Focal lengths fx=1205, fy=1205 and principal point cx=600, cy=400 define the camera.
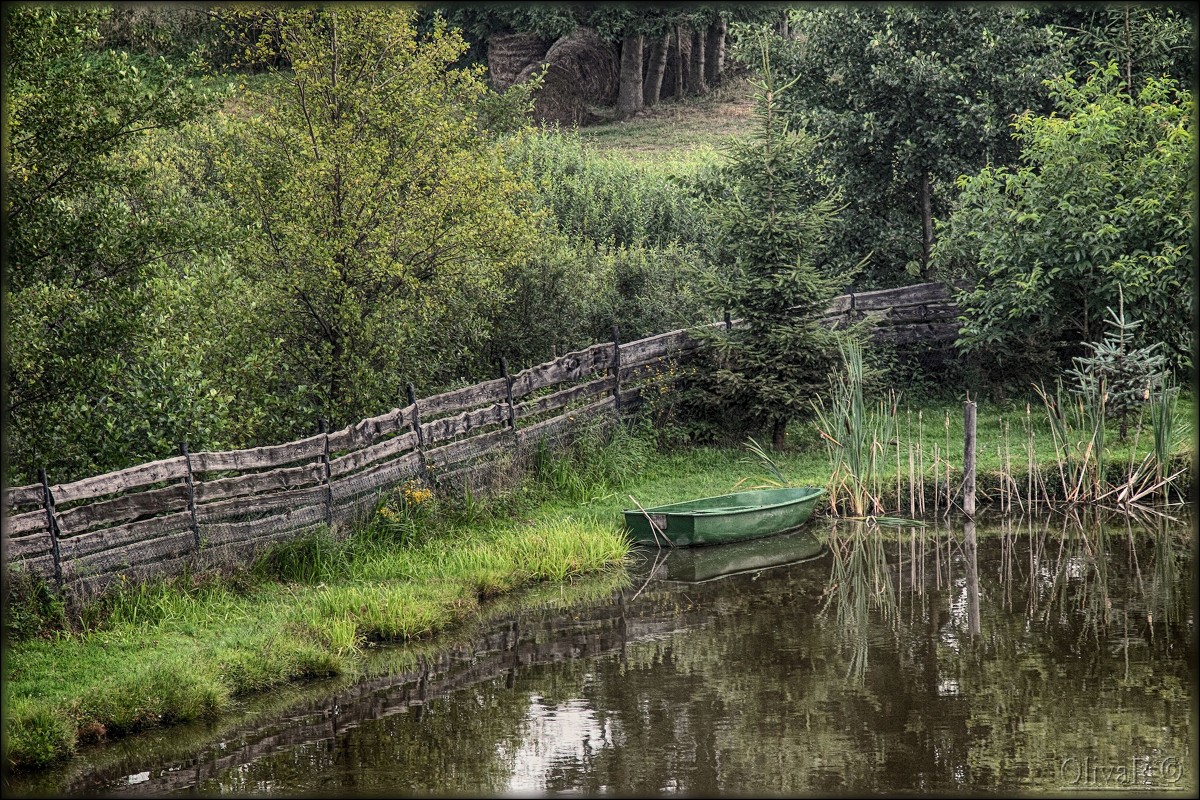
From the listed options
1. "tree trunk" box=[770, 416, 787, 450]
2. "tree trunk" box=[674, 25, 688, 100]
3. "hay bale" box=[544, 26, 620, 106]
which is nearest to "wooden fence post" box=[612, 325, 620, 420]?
"tree trunk" box=[770, 416, 787, 450]

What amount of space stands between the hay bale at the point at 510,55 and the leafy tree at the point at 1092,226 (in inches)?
892

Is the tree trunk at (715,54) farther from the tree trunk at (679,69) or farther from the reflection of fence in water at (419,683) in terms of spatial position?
the reflection of fence in water at (419,683)

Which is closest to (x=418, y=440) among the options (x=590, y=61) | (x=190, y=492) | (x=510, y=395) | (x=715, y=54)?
(x=510, y=395)

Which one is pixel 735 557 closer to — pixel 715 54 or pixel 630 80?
pixel 630 80

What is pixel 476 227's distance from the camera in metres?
15.5

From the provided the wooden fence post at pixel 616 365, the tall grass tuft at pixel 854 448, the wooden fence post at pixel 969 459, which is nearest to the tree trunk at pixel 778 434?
the tall grass tuft at pixel 854 448

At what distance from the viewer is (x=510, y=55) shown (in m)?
39.9

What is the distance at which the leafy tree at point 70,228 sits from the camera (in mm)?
10258

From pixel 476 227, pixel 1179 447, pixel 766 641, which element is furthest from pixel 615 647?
pixel 1179 447

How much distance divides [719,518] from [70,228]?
8500 millimetres

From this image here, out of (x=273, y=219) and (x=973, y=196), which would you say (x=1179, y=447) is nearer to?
(x=973, y=196)

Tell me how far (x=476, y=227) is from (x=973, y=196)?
8753mm

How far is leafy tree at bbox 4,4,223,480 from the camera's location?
10.3 meters

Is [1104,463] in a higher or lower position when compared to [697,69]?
lower
